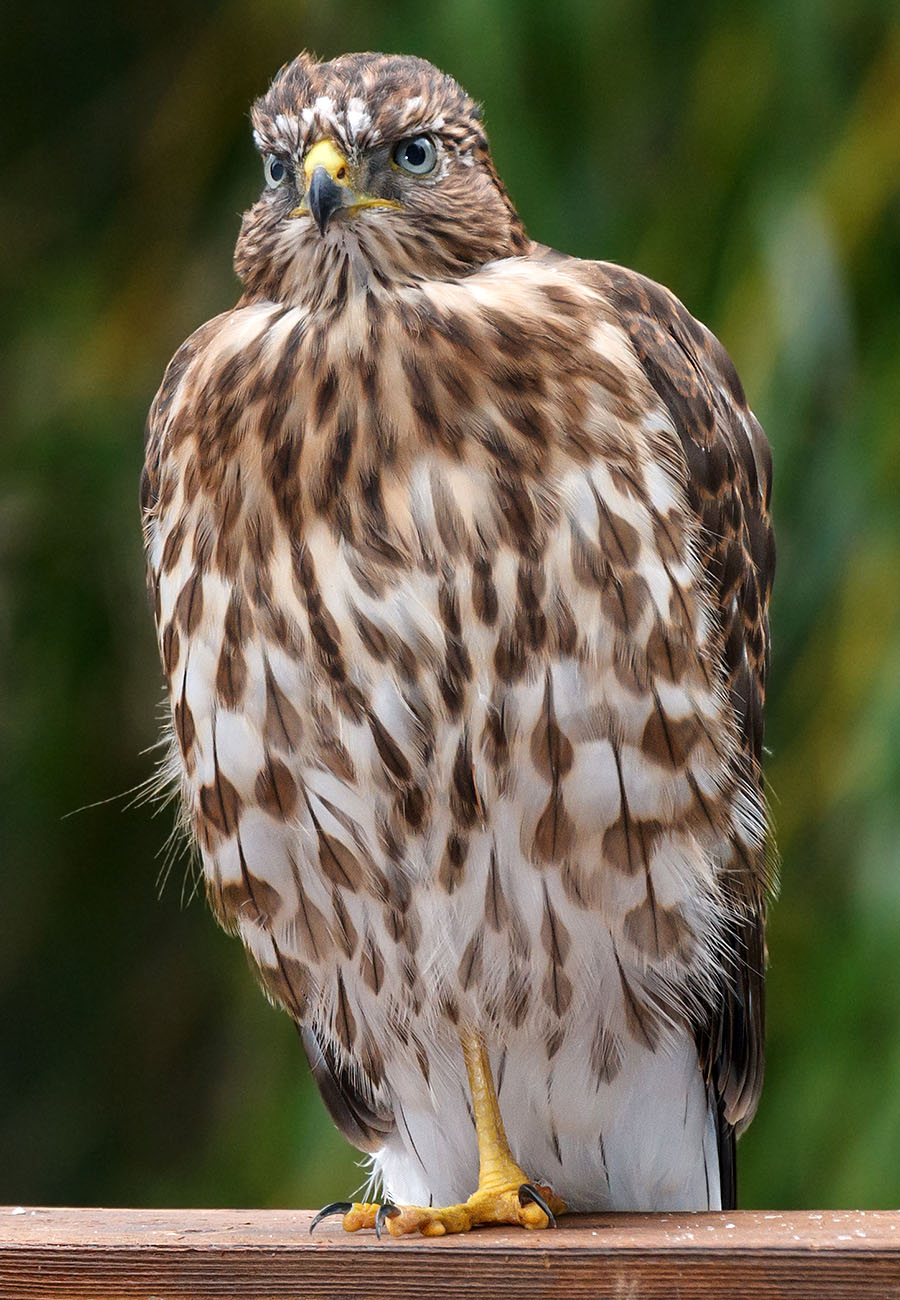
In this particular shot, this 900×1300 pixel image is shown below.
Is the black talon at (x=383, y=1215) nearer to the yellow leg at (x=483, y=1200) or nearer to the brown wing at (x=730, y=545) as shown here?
the yellow leg at (x=483, y=1200)

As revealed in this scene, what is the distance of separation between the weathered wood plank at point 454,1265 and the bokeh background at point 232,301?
1.37 m

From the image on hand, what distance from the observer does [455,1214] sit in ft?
6.98

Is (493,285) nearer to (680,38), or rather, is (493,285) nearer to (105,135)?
(680,38)

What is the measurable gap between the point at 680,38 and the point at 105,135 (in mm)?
1416

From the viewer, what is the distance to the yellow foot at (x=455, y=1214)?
2.08 meters

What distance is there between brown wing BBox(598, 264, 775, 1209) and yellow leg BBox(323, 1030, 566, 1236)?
0.35 m

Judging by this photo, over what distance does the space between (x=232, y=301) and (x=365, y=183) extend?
2.01m

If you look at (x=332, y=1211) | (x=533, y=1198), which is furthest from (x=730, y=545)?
(x=332, y=1211)

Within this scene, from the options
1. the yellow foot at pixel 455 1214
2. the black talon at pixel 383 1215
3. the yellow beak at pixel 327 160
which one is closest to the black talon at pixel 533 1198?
the yellow foot at pixel 455 1214

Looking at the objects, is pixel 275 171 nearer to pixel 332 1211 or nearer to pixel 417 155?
pixel 417 155

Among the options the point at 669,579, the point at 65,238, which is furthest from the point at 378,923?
the point at 65,238

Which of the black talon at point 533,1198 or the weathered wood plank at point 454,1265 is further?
the black talon at point 533,1198

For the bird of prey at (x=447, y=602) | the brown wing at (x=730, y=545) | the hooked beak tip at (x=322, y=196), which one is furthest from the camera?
the brown wing at (x=730, y=545)

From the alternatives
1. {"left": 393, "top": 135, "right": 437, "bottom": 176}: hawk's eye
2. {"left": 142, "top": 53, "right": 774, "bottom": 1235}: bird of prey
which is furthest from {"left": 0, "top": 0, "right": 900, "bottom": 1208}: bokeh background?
{"left": 393, "top": 135, "right": 437, "bottom": 176}: hawk's eye
